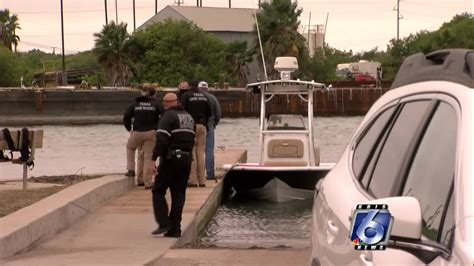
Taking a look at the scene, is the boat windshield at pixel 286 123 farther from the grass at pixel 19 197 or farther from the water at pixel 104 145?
the grass at pixel 19 197

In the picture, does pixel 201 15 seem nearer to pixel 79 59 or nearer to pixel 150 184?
pixel 79 59

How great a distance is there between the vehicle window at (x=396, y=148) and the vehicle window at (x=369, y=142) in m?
0.18

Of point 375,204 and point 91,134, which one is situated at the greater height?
point 375,204

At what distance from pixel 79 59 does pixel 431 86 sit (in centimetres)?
13858

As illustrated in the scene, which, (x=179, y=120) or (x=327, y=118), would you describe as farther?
(x=327, y=118)

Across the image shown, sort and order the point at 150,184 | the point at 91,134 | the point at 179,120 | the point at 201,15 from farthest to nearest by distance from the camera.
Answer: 1. the point at 201,15
2. the point at 91,134
3. the point at 150,184
4. the point at 179,120

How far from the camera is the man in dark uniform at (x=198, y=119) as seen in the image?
51.5ft

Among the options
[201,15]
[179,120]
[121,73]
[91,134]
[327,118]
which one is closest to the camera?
[179,120]

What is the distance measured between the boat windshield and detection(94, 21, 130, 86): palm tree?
6304 centimetres

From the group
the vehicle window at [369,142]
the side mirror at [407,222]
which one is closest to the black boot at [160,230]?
the vehicle window at [369,142]

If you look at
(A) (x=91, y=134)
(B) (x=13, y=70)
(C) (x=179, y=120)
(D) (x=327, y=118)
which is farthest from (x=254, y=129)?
(C) (x=179, y=120)

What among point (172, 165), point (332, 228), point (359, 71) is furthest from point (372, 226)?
point (359, 71)

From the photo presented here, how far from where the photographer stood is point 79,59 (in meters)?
140

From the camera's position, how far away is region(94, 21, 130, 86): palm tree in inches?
3191
